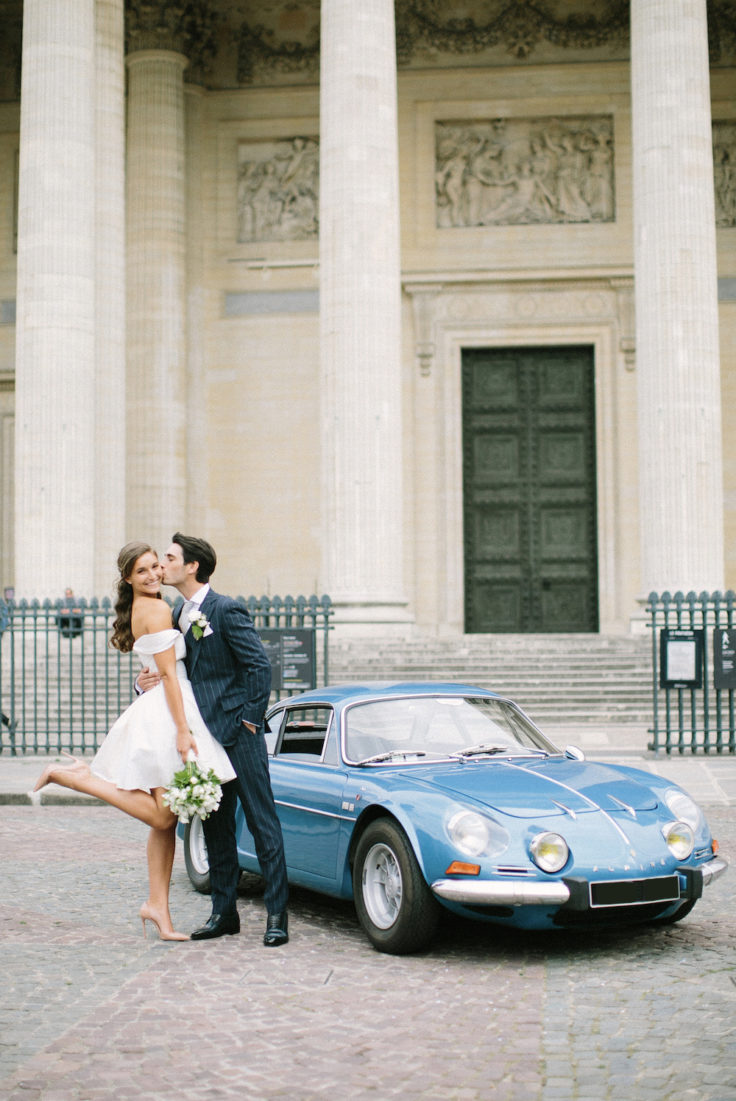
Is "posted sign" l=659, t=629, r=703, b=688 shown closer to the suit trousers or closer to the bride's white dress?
the suit trousers

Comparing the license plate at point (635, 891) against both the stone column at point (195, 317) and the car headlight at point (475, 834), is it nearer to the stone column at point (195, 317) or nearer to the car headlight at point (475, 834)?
the car headlight at point (475, 834)

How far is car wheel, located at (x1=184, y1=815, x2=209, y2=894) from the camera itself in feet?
25.7

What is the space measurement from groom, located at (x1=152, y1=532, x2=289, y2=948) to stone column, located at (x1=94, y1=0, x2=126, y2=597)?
606 inches

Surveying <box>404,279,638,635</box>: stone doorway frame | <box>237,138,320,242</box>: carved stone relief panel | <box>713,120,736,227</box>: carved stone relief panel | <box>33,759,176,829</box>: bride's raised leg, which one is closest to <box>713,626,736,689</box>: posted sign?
<box>33,759,176,829</box>: bride's raised leg

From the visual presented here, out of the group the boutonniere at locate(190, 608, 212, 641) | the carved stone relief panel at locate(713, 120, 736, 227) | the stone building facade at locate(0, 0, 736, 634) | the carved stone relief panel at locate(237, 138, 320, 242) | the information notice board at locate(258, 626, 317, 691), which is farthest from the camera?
the carved stone relief panel at locate(237, 138, 320, 242)

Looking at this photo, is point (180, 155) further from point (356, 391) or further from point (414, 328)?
point (356, 391)

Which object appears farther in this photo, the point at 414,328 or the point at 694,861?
the point at 414,328

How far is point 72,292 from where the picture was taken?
2039 centimetres

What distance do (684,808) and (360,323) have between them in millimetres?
14012

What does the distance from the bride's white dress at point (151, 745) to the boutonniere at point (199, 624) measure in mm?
81

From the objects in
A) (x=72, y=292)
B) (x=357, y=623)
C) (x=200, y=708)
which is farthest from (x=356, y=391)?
(x=200, y=708)

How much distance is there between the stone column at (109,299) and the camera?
71.2 ft

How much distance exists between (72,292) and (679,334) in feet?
29.4

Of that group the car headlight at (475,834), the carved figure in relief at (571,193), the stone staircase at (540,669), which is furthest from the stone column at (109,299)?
the car headlight at (475,834)
